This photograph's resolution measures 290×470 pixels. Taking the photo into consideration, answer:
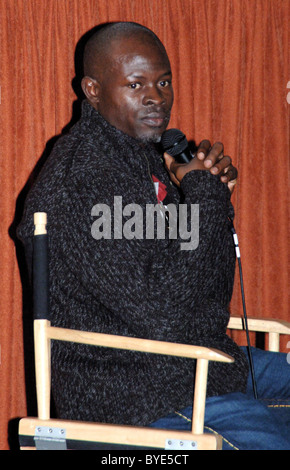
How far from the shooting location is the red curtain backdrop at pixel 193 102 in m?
2.03

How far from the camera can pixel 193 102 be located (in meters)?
2.30

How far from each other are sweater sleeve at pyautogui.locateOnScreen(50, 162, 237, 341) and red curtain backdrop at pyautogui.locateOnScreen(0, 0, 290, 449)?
88cm

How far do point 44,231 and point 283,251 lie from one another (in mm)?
1492

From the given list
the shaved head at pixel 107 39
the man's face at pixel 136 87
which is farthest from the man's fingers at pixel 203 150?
the shaved head at pixel 107 39

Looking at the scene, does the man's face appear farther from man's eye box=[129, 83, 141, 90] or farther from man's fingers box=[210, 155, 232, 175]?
man's fingers box=[210, 155, 232, 175]

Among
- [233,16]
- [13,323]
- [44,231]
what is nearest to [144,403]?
[44,231]

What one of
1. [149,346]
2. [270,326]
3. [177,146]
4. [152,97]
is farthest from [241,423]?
[152,97]

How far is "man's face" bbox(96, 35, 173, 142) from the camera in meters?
1.39

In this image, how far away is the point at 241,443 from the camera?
1159 millimetres

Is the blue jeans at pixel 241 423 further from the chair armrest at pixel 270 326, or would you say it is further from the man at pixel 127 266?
the chair armrest at pixel 270 326

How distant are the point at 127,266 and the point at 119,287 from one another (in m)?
0.05

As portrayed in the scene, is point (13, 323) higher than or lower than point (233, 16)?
lower

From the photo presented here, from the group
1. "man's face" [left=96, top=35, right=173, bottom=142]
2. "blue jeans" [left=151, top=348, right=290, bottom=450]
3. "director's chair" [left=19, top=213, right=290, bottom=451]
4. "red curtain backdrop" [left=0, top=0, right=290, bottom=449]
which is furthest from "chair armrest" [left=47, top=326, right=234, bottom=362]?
"red curtain backdrop" [left=0, top=0, right=290, bottom=449]

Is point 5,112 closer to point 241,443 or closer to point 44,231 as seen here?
point 44,231
